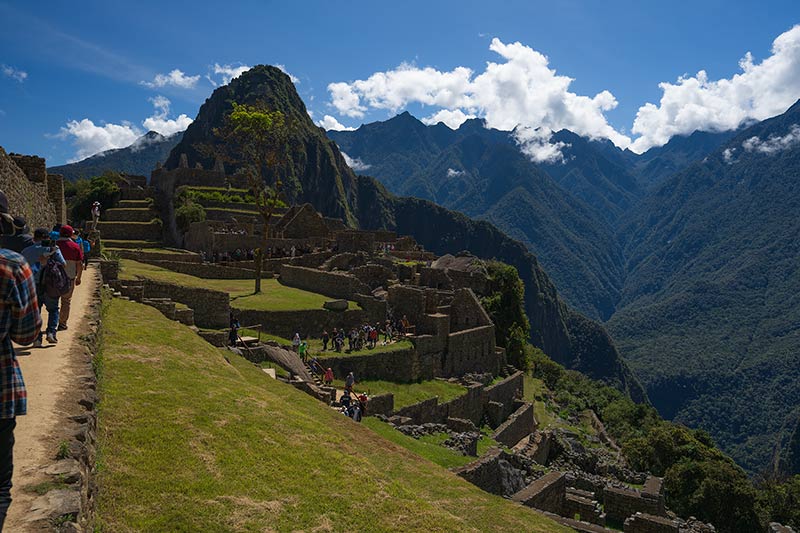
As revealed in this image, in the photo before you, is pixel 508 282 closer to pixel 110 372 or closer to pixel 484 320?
pixel 484 320

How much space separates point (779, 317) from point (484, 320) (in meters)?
136

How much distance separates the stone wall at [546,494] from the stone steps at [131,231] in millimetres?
45920

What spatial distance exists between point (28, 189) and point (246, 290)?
576 inches

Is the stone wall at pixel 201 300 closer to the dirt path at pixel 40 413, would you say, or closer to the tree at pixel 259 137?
the tree at pixel 259 137

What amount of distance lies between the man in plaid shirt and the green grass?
19658 millimetres

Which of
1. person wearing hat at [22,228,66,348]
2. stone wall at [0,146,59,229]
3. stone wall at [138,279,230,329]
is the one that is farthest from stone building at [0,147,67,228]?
person wearing hat at [22,228,66,348]

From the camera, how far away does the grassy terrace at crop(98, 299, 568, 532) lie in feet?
25.3

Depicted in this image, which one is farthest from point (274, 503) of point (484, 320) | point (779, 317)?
point (779, 317)

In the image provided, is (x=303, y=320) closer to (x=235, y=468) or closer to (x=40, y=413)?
(x=235, y=468)

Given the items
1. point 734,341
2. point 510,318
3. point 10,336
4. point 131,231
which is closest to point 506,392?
point 510,318

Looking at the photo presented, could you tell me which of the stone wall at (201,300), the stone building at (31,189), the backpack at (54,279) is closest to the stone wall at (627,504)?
the stone wall at (201,300)

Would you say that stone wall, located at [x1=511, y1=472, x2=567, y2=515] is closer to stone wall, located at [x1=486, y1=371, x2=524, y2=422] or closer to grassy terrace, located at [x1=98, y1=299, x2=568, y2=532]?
grassy terrace, located at [x1=98, y1=299, x2=568, y2=532]

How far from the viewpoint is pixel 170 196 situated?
205 feet

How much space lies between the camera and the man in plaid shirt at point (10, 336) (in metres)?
4.54
